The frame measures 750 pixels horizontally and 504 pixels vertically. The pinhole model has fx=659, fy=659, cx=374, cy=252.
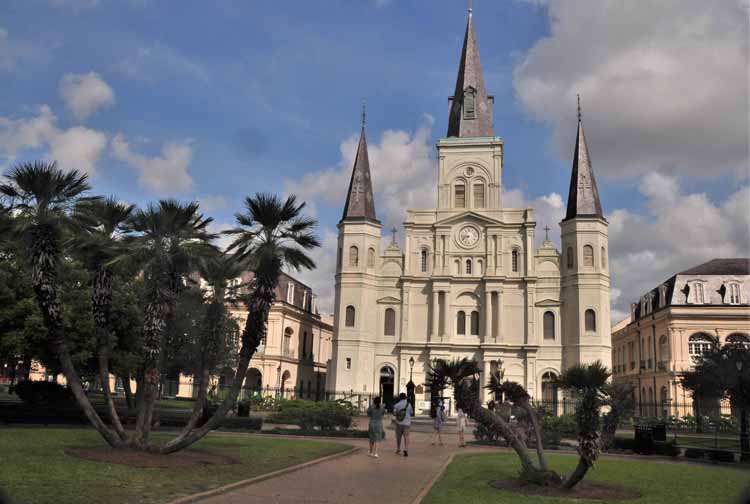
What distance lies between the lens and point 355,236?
54.5 meters

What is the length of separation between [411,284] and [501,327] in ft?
26.4

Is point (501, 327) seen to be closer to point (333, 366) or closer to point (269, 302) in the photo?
point (333, 366)

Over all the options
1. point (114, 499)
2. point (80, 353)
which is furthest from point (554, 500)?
point (80, 353)

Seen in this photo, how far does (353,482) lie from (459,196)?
44.0 metres

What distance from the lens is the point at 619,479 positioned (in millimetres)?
15062

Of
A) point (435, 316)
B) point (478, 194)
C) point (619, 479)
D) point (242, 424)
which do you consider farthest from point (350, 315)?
point (619, 479)

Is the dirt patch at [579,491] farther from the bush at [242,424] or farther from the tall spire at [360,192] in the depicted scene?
the tall spire at [360,192]

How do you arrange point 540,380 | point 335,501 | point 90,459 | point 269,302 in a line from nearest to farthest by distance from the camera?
point 335,501 < point 90,459 < point 269,302 < point 540,380

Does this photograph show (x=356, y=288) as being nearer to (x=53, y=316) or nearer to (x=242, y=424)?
(x=242, y=424)

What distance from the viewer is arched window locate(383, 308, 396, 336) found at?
54094 millimetres

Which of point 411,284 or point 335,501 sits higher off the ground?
point 411,284

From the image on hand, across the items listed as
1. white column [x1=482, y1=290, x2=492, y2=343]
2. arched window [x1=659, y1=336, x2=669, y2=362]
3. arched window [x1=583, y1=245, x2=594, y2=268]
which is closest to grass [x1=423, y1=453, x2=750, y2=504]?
white column [x1=482, y1=290, x2=492, y2=343]

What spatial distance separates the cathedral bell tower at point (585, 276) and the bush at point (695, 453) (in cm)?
2762

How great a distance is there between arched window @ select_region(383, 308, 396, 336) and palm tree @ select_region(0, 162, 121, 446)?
39.2 metres
